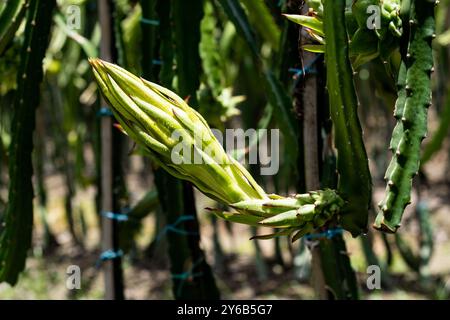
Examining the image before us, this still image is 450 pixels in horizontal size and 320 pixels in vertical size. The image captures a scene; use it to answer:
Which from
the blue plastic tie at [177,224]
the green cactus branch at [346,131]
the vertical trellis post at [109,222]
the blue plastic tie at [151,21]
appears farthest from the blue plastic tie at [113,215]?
Result: the green cactus branch at [346,131]

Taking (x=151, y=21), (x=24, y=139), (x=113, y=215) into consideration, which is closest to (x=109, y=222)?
(x=113, y=215)

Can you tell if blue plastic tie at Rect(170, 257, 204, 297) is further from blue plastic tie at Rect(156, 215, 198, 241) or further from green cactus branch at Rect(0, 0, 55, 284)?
green cactus branch at Rect(0, 0, 55, 284)

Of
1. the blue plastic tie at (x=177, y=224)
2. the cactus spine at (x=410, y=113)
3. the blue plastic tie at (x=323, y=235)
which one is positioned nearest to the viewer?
the cactus spine at (x=410, y=113)

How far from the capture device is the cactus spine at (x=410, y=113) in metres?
0.57

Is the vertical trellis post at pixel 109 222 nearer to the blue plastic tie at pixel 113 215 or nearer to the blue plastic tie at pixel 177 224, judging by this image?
the blue plastic tie at pixel 113 215

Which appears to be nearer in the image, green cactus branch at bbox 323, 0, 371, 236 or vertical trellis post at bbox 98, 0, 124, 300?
green cactus branch at bbox 323, 0, 371, 236

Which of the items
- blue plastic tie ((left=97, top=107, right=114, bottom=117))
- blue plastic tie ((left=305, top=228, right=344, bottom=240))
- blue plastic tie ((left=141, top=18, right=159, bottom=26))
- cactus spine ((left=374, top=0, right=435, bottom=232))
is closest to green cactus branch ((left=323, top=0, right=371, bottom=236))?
cactus spine ((left=374, top=0, right=435, bottom=232))

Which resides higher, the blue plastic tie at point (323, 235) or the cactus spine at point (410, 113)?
the cactus spine at point (410, 113)

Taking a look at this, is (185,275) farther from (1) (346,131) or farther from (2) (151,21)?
(1) (346,131)

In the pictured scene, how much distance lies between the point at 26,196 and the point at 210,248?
2.20 m

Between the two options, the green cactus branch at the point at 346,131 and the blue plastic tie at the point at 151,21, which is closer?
the green cactus branch at the point at 346,131

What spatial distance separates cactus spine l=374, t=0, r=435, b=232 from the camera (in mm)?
569
